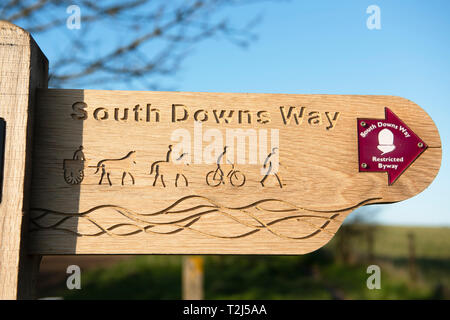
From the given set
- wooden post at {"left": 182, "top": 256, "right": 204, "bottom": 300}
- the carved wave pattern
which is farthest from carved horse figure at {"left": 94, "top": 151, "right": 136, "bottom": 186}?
wooden post at {"left": 182, "top": 256, "right": 204, "bottom": 300}

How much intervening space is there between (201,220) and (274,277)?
23.9 ft

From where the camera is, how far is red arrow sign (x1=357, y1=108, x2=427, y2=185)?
1242mm

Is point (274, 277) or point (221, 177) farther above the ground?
point (221, 177)

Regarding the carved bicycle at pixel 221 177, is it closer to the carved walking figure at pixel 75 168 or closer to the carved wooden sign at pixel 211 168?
the carved wooden sign at pixel 211 168

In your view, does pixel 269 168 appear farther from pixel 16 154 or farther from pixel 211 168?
pixel 16 154

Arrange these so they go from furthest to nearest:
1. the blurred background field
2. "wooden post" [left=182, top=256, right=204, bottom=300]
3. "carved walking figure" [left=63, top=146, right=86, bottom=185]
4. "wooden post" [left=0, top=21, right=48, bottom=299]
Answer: the blurred background field
"wooden post" [left=182, top=256, right=204, bottom=300]
"carved walking figure" [left=63, top=146, right=86, bottom=185]
"wooden post" [left=0, top=21, right=48, bottom=299]

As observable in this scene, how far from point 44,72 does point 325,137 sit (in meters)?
1.04

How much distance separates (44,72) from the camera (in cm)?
128

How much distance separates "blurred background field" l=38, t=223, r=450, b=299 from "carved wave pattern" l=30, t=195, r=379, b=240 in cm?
175

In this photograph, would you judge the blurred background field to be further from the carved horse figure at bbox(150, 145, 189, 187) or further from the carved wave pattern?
the carved horse figure at bbox(150, 145, 189, 187)

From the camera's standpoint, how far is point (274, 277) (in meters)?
7.93

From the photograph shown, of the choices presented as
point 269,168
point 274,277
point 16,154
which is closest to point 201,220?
point 269,168

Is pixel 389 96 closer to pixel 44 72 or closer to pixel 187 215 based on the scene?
pixel 187 215
